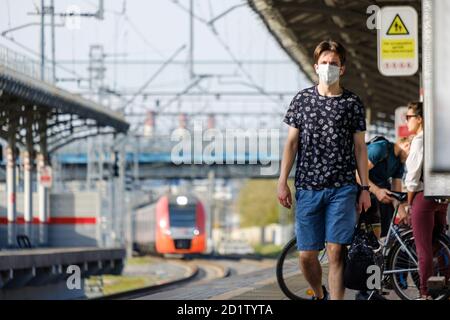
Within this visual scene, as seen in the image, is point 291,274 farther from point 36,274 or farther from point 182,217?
point 182,217

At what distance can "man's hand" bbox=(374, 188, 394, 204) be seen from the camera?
844cm

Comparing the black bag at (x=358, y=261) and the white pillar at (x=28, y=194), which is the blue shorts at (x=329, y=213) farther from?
the white pillar at (x=28, y=194)

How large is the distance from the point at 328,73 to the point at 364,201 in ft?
2.45

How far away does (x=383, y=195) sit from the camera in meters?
8.45

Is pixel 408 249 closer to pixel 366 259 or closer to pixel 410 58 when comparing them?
pixel 366 259

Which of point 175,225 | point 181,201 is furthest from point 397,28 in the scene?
point 175,225

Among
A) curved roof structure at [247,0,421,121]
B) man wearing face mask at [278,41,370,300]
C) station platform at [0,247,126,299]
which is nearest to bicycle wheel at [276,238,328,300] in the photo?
man wearing face mask at [278,41,370,300]

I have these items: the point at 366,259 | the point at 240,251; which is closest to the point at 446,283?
the point at 366,259

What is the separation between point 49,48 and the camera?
35.6 metres

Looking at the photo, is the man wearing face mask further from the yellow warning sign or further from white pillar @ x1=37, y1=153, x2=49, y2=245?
white pillar @ x1=37, y1=153, x2=49, y2=245

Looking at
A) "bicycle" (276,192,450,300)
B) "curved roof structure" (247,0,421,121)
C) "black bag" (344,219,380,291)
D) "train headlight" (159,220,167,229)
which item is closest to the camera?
"black bag" (344,219,380,291)

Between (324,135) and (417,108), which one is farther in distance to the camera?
(417,108)

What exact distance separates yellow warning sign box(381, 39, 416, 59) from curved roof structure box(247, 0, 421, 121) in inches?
172

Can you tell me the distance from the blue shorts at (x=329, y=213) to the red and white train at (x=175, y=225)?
39918 mm
